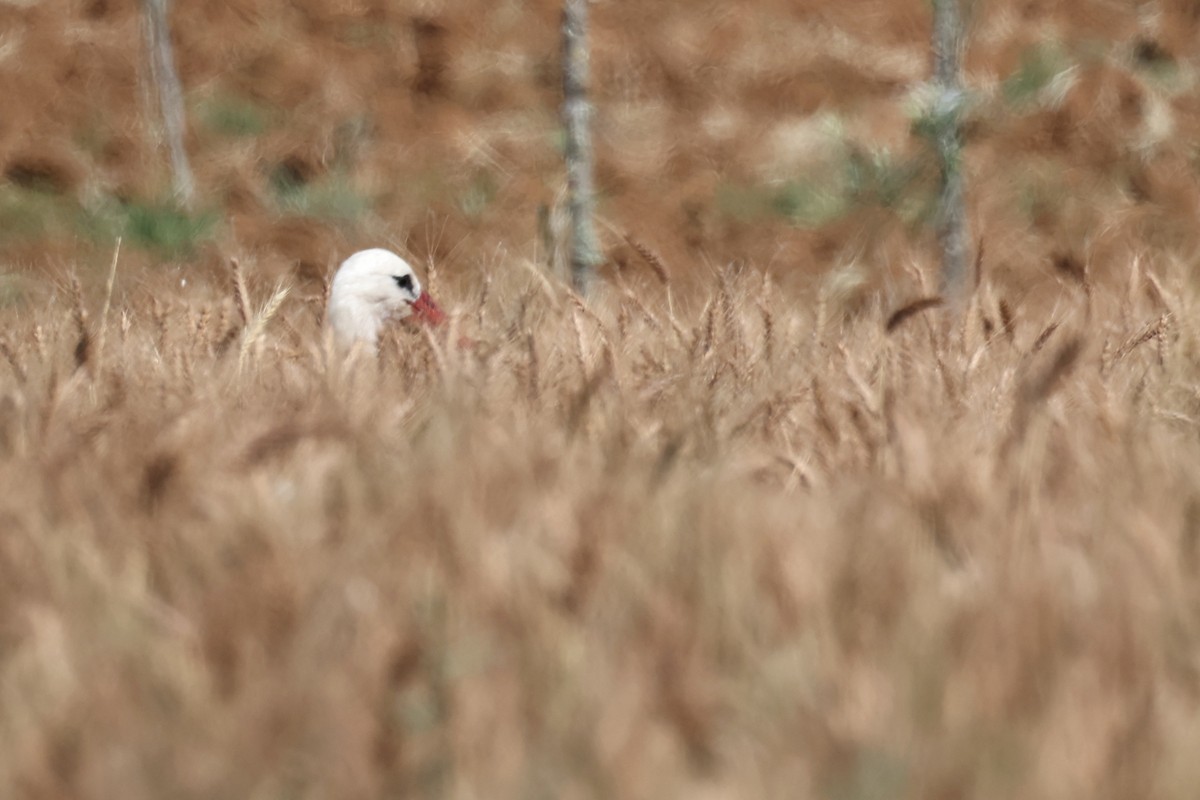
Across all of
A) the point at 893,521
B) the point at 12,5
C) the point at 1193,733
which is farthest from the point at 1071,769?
the point at 12,5

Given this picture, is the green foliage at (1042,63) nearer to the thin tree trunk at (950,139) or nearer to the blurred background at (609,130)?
the blurred background at (609,130)

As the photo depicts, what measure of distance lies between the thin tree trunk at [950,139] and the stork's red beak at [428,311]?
1.27 metres

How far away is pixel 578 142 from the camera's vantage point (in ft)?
16.6

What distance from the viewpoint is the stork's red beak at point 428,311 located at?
3434 millimetres

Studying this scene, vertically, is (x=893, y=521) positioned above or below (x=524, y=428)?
below

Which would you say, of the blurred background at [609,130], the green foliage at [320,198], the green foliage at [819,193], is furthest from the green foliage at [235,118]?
the green foliage at [819,193]

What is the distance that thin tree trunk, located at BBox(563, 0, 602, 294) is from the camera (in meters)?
4.91

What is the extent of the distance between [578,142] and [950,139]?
1.06 metres

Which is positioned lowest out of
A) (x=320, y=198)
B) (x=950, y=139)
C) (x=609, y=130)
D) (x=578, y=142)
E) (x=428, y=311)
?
(x=428, y=311)

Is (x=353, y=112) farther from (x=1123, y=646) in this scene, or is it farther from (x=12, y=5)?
(x=1123, y=646)

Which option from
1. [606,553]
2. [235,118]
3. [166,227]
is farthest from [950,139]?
[235,118]

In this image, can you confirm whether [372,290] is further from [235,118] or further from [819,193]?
[235,118]

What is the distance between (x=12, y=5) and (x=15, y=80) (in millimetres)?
949

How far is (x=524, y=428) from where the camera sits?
2.09m
